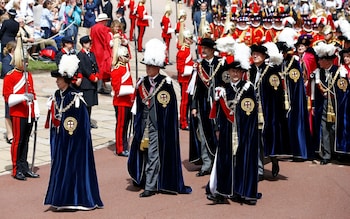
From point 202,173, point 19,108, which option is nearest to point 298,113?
point 202,173

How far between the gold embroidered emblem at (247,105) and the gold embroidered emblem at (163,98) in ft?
3.69

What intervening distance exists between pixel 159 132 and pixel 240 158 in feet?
4.03

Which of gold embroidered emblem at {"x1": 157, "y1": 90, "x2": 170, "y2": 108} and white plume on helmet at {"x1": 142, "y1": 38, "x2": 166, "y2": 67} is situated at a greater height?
white plume on helmet at {"x1": 142, "y1": 38, "x2": 166, "y2": 67}

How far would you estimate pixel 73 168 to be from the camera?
9.72 metres

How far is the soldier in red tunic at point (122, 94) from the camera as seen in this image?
1312 centimetres

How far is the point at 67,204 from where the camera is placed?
9.68 metres

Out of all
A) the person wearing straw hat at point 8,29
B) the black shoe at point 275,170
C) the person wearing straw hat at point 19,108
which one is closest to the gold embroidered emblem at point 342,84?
the black shoe at point 275,170

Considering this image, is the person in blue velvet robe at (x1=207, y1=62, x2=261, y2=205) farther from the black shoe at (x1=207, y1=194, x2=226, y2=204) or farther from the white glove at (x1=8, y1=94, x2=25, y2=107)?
the white glove at (x1=8, y1=94, x2=25, y2=107)

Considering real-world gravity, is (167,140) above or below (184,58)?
below

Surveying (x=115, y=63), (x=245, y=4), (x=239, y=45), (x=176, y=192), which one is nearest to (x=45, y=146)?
(x=115, y=63)

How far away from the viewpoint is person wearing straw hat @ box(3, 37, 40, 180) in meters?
11.4

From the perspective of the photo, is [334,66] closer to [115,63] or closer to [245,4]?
[115,63]

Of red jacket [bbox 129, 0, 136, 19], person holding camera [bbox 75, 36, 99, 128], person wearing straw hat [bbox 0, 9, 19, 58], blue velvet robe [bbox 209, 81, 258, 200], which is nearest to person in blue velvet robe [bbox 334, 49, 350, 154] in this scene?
blue velvet robe [bbox 209, 81, 258, 200]

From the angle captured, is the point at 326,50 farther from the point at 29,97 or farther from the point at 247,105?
the point at 29,97
